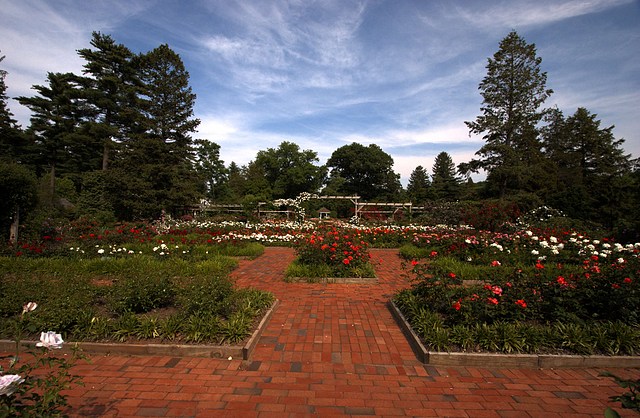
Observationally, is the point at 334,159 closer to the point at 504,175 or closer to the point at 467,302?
the point at 504,175

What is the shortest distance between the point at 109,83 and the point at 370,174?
1484 inches

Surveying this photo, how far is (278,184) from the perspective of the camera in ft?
157

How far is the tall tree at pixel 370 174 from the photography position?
49000mm

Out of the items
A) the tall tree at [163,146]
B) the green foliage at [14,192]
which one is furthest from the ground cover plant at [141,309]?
the tall tree at [163,146]

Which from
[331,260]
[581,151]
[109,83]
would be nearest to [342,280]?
[331,260]

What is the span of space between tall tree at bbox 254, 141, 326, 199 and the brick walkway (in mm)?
44108

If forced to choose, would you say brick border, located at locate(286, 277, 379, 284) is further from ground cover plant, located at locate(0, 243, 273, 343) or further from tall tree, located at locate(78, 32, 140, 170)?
tall tree, located at locate(78, 32, 140, 170)

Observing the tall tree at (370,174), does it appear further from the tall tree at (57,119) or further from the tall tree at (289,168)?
the tall tree at (57,119)

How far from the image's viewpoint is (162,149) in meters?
18.9

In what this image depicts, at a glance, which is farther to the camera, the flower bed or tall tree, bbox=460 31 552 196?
tall tree, bbox=460 31 552 196

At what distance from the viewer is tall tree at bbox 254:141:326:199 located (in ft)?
157

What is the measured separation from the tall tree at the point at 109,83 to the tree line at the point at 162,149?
3.7 inches

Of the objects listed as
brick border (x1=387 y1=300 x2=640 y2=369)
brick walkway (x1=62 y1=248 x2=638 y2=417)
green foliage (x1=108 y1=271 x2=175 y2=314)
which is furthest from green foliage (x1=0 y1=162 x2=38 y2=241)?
brick border (x1=387 y1=300 x2=640 y2=369)

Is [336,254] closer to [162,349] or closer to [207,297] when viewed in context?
[207,297]
